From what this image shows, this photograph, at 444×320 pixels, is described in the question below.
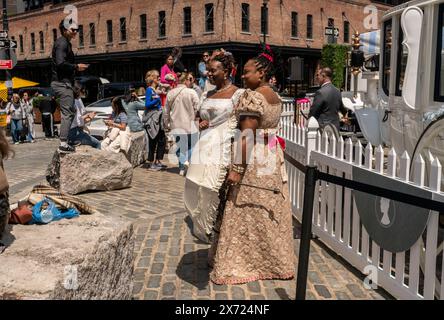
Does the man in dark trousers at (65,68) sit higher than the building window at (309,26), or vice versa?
the building window at (309,26)

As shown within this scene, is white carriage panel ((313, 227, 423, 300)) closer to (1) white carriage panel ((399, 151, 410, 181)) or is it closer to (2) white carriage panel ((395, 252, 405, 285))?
(2) white carriage panel ((395, 252, 405, 285))

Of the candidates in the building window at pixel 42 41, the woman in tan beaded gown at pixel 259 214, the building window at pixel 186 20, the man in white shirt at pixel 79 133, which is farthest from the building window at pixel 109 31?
the woman in tan beaded gown at pixel 259 214

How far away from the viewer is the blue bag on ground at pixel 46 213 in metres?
3.46

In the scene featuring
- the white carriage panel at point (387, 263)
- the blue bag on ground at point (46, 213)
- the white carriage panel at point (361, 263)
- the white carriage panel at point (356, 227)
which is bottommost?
the white carriage panel at point (361, 263)

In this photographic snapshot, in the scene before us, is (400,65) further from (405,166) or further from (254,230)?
(254,230)

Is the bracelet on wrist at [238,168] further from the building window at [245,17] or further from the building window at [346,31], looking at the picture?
the building window at [346,31]

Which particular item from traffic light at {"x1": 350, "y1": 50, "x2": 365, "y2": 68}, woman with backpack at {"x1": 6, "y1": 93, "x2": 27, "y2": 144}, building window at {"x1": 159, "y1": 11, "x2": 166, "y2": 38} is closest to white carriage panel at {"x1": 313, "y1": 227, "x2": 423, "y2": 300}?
traffic light at {"x1": 350, "y1": 50, "x2": 365, "y2": 68}

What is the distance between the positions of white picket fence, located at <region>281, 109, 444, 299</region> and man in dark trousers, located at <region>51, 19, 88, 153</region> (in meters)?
3.23

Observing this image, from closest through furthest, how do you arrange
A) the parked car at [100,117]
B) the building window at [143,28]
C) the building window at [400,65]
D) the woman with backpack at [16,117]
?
the building window at [400,65] → the parked car at [100,117] → the woman with backpack at [16,117] → the building window at [143,28]

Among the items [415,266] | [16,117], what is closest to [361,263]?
[415,266]

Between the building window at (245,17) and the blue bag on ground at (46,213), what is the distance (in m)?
31.3

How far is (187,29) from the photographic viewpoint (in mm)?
35094
